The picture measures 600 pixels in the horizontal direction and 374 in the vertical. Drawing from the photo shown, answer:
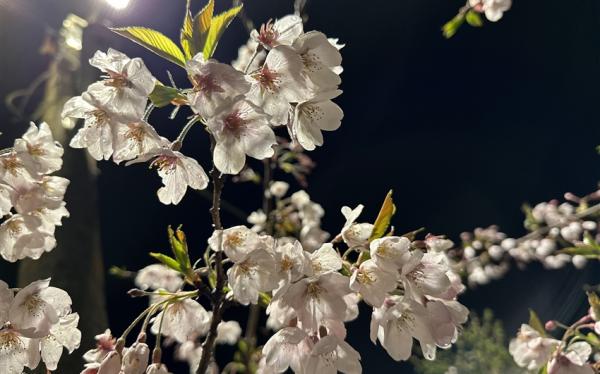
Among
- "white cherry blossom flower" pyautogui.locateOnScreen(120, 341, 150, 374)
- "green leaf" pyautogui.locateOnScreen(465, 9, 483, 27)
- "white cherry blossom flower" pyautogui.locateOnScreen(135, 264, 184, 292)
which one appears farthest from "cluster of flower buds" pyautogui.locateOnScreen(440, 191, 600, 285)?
"white cherry blossom flower" pyautogui.locateOnScreen(120, 341, 150, 374)

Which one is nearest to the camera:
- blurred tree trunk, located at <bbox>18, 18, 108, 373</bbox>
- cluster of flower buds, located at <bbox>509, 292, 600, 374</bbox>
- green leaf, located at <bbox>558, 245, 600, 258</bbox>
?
cluster of flower buds, located at <bbox>509, 292, 600, 374</bbox>

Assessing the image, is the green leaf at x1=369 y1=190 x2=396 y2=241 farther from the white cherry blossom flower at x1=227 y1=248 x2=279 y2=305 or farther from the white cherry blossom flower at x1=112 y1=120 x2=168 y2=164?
the white cherry blossom flower at x1=112 y1=120 x2=168 y2=164

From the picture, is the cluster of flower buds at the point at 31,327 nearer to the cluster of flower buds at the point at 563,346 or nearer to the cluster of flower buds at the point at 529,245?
the cluster of flower buds at the point at 563,346

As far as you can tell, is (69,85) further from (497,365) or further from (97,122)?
(497,365)

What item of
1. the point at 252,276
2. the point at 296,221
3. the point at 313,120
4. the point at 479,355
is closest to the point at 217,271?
the point at 252,276

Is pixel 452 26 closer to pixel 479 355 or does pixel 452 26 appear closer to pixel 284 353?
pixel 284 353
